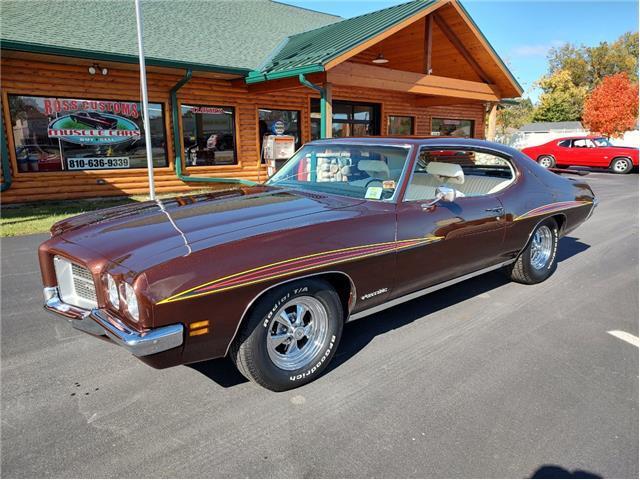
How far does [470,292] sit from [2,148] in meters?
9.70

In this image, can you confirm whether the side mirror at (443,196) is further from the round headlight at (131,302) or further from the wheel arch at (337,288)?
the round headlight at (131,302)

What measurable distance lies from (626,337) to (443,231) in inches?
69.5

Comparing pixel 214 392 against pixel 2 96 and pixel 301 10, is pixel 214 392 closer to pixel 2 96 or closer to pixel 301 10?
pixel 2 96

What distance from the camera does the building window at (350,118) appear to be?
14.3 meters

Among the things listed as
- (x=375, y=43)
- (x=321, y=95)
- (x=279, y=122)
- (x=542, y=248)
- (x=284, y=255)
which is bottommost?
(x=542, y=248)

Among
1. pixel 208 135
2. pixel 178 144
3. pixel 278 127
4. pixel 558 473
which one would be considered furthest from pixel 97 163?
pixel 558 473

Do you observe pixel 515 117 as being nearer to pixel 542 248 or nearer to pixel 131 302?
pixel 542 248

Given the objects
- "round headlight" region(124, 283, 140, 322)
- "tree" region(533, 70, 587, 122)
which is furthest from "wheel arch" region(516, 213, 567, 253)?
"tree" region(533, 70, 587, 122)

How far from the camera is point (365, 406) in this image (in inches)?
104

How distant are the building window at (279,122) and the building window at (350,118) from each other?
0.57 meters

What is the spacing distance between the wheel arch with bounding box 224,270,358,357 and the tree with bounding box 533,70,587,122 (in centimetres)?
6525

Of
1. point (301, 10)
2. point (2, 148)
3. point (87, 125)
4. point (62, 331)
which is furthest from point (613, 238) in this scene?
point (301, 10)

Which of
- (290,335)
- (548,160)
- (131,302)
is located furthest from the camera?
(548,160)

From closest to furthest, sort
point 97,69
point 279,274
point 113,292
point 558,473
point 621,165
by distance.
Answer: point 558,473, point 113,292, point 279,274, point 97,69, point 621,165
